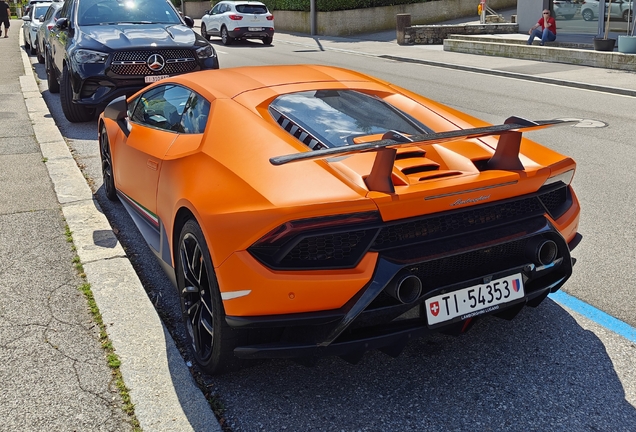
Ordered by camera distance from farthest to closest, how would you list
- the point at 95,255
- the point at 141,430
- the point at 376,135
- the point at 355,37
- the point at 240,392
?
the point at 355,37
the point at 95,255
the point at 376,135
the point at 240,392
the point at 141,430

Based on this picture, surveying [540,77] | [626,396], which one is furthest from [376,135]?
[540,77]

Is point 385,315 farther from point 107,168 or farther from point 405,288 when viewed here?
point 107,168

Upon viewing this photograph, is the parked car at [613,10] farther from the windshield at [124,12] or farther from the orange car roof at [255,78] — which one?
the orange car roof at [255,78]

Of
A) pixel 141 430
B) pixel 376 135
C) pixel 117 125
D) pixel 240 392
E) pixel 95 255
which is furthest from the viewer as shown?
pixel 117 125

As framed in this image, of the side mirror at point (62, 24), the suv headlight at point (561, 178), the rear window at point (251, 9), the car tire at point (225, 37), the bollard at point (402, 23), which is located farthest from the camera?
the car tire at point (225, 37)

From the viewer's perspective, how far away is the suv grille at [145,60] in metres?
9.59

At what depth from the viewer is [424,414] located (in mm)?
3115

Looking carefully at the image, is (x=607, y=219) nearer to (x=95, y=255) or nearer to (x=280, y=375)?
(x=280, y=375)

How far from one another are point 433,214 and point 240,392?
1248mm

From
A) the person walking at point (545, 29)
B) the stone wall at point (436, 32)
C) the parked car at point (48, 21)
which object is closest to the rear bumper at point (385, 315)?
the parked car at point (48, 21)

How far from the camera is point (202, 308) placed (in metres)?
3.49

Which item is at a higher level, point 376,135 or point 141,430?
point 376,135

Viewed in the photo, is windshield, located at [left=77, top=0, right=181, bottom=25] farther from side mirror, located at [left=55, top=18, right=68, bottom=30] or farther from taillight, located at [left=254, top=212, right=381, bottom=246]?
taillight, located at [left=254, top=212, right=381, bottom=246]

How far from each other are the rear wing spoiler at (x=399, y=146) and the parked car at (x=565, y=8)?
22.5 metres
